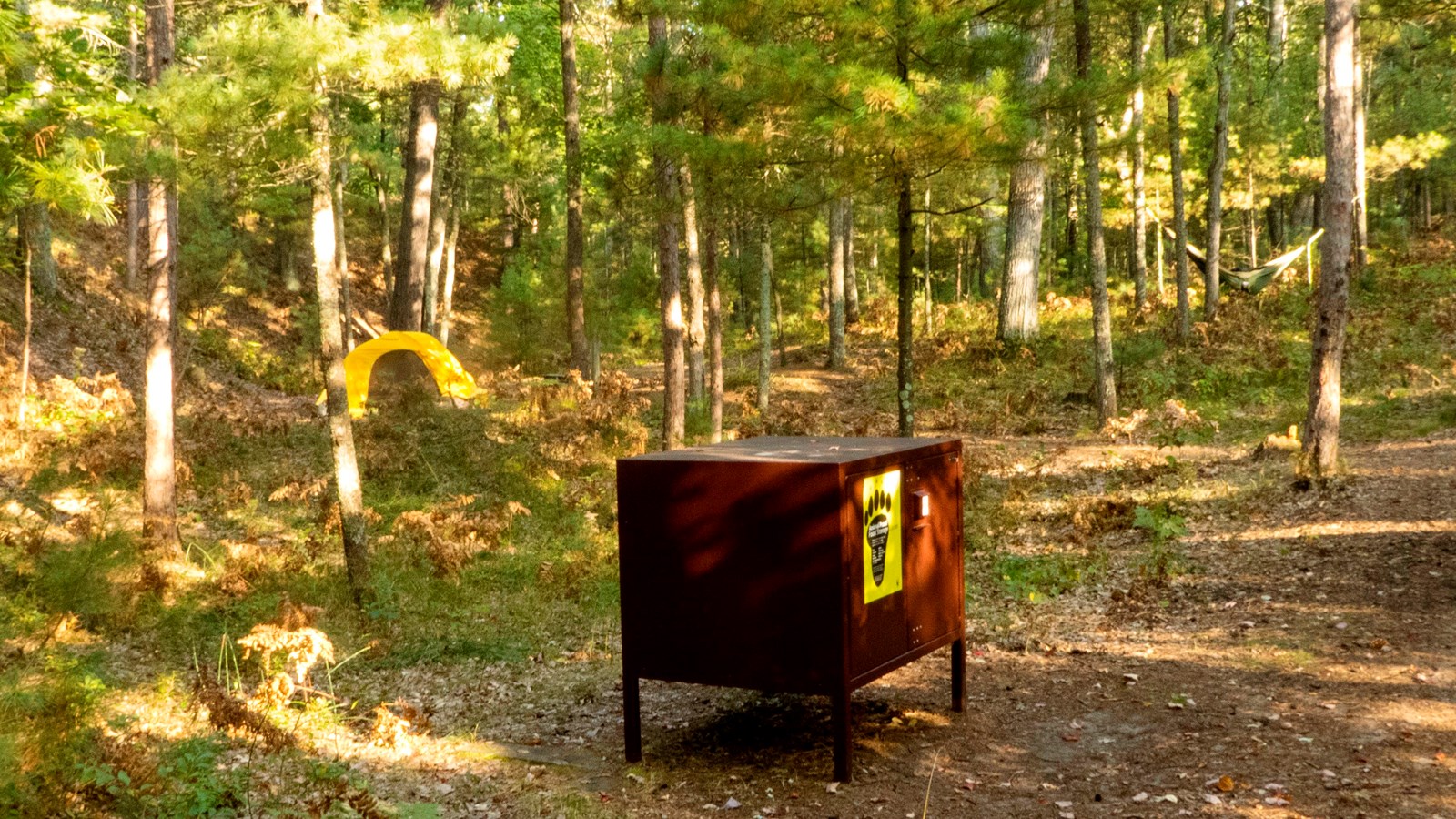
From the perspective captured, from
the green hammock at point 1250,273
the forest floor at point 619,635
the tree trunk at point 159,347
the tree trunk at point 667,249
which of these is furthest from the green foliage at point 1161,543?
the green hammock at point 1250,273

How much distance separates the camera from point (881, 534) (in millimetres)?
6184

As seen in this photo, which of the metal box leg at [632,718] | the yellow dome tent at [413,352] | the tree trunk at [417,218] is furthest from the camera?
the tree trunk at [417,218]

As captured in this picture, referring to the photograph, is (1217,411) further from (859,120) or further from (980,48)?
(859,120)

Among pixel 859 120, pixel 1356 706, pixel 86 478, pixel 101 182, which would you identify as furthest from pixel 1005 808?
pixel 86 478

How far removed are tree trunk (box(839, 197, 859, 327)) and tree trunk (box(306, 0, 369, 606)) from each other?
52.7ft

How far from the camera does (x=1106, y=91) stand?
1120cm

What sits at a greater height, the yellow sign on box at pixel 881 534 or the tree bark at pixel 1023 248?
the tree bark at pixel 1023 248

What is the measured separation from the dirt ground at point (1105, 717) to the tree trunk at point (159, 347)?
402cm

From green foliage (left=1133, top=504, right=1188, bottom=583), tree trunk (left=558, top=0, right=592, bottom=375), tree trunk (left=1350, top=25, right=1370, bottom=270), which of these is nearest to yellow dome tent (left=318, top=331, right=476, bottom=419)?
tree trunk (left=558, top=0, right=592, bottom=375)

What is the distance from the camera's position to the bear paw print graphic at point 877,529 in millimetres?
6039

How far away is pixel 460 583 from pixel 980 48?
306 inches

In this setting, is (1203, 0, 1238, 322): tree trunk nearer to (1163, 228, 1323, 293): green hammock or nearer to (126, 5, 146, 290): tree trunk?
(1163, 228, 1323, 293): green hammock

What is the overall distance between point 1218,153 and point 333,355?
57.5 ft

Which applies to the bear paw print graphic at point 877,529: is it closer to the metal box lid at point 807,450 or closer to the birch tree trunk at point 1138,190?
the metal box lid at point 807,450
